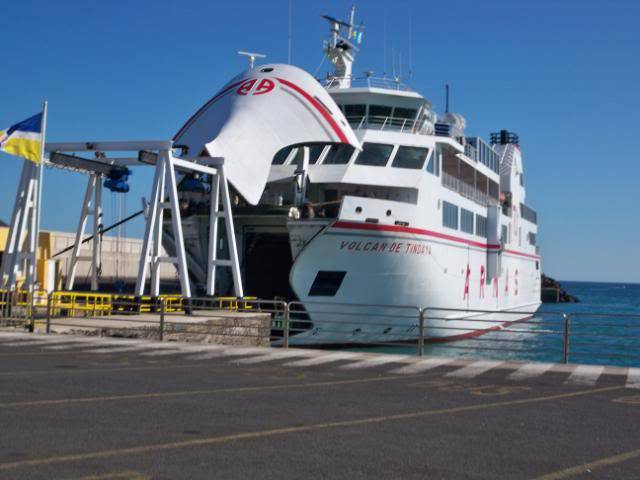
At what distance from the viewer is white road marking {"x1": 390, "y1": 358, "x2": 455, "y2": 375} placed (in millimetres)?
12867

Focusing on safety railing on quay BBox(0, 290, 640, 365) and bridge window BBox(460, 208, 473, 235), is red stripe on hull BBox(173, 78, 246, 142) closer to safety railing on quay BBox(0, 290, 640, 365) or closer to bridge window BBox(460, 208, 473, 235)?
safety railing on quay BBox(0, 290, 640, 365)

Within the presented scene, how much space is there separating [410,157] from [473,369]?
16.2m

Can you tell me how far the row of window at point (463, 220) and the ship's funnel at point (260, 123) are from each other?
22.8 ft

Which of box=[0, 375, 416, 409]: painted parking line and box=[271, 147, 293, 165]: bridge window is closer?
box=[0, 375, 416, 409]: painted parking line

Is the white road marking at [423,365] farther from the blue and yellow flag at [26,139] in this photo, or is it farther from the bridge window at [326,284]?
the blue and yellow flag at [26,139]

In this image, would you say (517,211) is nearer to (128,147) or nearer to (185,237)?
(185,237)

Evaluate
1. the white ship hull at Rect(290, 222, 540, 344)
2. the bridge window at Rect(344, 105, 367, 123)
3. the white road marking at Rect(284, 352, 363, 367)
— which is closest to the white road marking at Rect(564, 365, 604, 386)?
the white road marking at Rect(284, 352, 363, 367)

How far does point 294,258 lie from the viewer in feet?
81.3

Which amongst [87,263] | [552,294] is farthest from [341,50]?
[552,294]

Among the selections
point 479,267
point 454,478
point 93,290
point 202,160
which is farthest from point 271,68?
point 454,478

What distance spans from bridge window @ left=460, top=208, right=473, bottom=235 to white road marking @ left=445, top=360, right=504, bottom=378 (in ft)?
68.7

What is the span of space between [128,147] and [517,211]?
113ft

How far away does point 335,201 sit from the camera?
26.6m

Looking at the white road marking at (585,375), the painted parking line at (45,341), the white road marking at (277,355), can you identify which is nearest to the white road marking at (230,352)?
the white road marking at (277,355)
